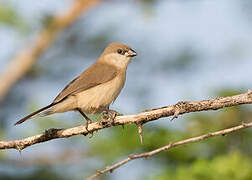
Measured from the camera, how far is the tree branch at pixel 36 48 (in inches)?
338

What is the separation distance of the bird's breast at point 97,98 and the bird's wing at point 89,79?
0.20ft

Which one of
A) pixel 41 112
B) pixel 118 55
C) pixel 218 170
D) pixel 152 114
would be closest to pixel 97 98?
pixel 41 112

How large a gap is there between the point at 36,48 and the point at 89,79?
3348 mm

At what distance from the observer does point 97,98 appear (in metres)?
5.48

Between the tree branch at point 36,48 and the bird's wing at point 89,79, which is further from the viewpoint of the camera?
the tree branch at point 36,48

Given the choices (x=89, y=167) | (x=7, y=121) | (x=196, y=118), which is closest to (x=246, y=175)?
(x=196, y=118)

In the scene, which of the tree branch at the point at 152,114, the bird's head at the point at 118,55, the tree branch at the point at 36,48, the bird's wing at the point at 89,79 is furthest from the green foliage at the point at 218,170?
the tree branch at the point at 36,48

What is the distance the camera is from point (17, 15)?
8.66 metres

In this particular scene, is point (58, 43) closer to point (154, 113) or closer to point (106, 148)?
point (106, 148)

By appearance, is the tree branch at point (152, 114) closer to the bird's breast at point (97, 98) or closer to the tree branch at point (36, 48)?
the bird's breast at point (97, 98)

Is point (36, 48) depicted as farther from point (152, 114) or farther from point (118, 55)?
point (152, 114)

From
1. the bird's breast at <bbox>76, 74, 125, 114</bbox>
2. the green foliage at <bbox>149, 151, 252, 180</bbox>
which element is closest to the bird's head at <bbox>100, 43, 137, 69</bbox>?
the bird's breast at <bbox>76, 74, 125, 114</bbox>

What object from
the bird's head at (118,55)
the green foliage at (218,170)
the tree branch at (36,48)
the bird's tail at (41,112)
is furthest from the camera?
the tree branch at (36,48)

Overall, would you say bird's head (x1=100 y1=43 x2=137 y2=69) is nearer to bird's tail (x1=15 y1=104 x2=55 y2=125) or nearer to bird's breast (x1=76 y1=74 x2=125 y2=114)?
bird's breast (x1=76 y1=74 x2=125 y2=114)
